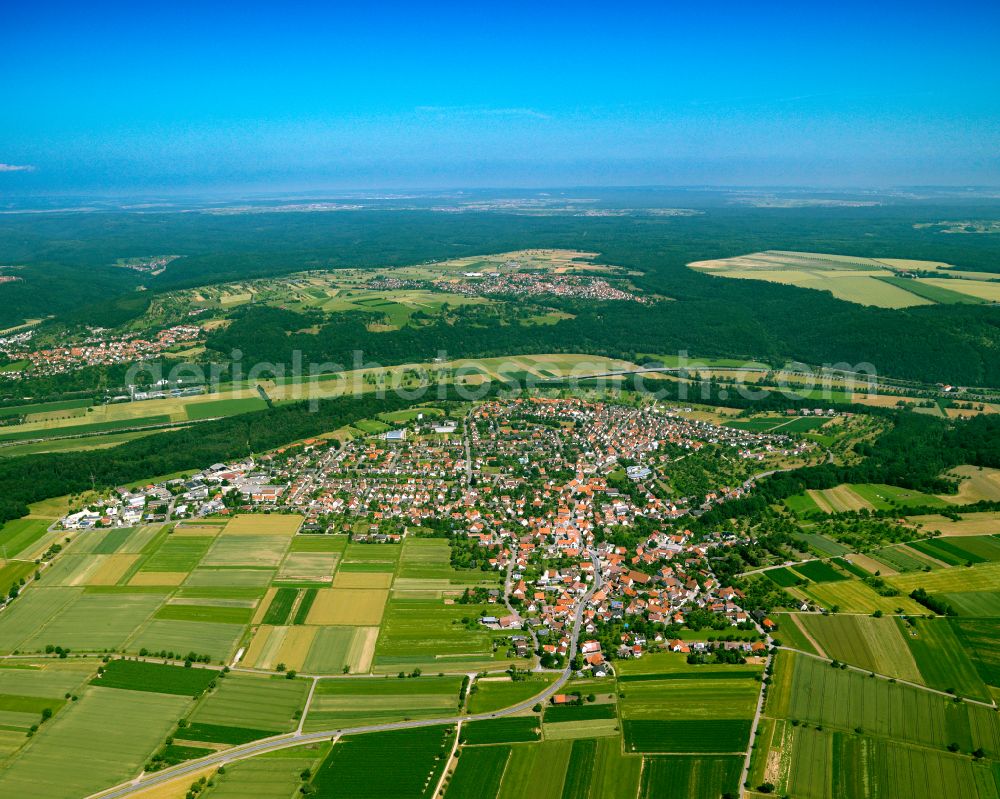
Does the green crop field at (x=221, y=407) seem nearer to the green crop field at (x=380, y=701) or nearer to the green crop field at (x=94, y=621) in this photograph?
the green crop field at (x=94, y=621)

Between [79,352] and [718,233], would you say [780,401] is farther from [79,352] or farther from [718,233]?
[718,233]

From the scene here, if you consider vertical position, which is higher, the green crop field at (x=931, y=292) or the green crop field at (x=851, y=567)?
the green crop field at (x=931, y=292)

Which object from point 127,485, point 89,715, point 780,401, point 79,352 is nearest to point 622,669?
point 89,715

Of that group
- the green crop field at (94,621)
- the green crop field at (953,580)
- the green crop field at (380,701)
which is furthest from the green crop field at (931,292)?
the green crop field at (94,621)

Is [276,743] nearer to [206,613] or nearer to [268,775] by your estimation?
[268,775]

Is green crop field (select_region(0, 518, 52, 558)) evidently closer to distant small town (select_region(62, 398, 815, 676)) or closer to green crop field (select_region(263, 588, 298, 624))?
distant small town (select_region(62, 398, 815, 676))

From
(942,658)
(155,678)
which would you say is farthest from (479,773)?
(942,658)
